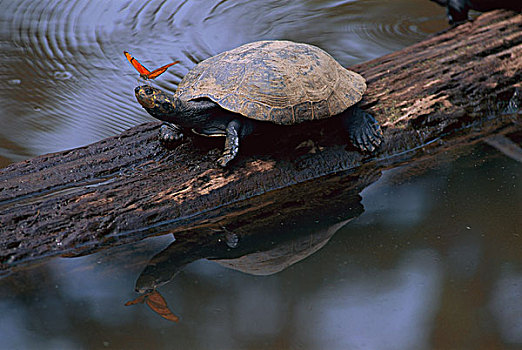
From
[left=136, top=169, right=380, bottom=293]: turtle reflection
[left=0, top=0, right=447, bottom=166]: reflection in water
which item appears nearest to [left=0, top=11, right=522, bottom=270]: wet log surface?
[left=136, top=169, right=380, bottom=293]: turtle reflection

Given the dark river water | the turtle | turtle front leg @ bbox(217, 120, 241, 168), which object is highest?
the turtle

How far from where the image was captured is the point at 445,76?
3.37 m

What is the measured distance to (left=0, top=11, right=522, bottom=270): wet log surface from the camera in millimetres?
2469

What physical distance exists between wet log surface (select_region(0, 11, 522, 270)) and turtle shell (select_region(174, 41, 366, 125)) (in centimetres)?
24

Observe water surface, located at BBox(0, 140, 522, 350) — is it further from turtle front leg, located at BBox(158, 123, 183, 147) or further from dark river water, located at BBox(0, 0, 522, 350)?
turtle front leg, located at BBox(158, 123, 183, 147)

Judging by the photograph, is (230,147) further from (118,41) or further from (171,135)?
(118,41)

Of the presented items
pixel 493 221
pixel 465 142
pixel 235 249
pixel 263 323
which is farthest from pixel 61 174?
pixel 465 142

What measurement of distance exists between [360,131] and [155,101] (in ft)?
4.06

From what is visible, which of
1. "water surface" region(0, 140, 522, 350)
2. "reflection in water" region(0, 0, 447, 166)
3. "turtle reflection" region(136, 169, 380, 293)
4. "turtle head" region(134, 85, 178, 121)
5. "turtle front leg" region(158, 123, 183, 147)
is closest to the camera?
"water surface" region(0, 140, 522, 350)

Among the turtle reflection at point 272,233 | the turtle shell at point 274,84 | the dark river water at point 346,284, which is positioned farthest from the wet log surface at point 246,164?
the turtle shell at point 274,84

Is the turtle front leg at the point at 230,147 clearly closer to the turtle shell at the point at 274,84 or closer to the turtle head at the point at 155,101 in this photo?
the turtle shell at the point at 274,84

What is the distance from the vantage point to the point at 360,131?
118 inches

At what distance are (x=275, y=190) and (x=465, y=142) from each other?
139cm

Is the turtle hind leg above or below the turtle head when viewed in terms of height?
below
